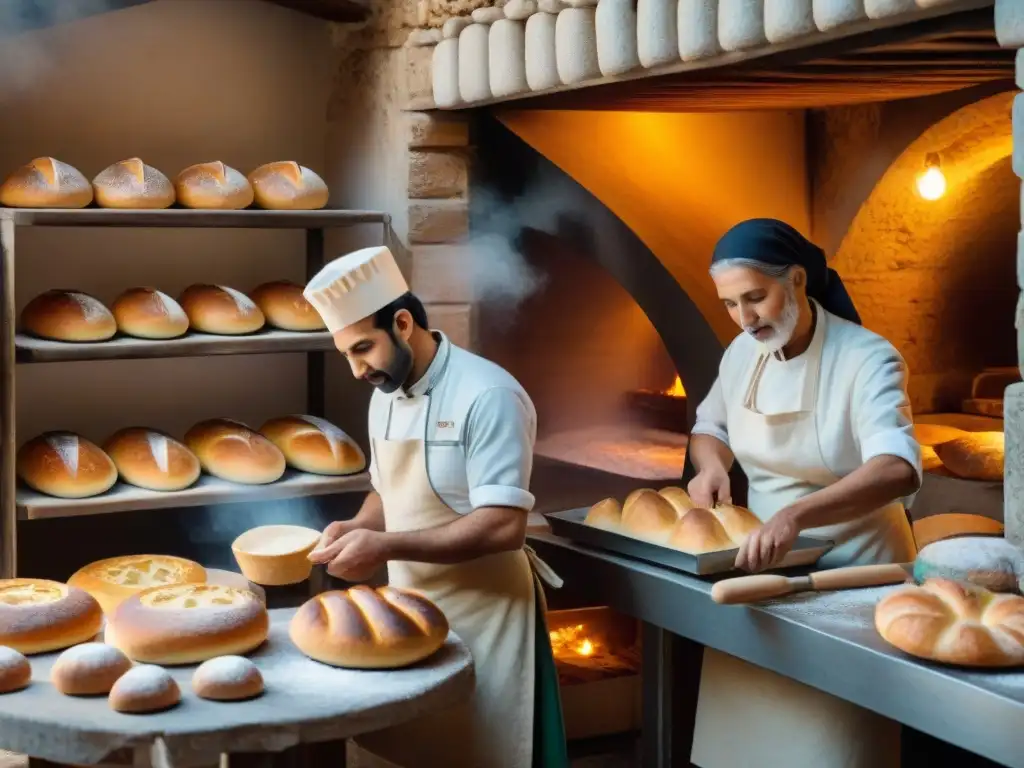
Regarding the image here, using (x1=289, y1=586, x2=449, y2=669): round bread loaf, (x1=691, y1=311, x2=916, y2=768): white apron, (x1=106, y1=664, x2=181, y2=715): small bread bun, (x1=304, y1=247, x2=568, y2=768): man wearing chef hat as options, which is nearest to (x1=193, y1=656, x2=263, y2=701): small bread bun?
(x1=106, y1=664, x2=181, y2=715): small bread bun

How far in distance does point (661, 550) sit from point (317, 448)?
4.48 ft

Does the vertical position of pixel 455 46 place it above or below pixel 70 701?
above

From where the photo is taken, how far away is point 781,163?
482 centimetres

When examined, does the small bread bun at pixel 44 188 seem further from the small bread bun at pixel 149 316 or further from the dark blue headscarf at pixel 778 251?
the dark blue headscarf at pixel 778 251

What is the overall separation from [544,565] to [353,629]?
697mm

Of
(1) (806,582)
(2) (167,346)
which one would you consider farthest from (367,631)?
(2) (167,346)

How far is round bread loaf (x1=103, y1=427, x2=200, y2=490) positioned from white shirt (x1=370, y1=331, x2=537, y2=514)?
0.98 m

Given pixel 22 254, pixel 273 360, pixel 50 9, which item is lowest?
pixel 273 360

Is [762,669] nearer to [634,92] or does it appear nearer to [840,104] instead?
[634,92]

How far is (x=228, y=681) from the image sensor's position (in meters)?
2.10

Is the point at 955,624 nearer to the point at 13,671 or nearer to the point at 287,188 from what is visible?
the point at 13,671

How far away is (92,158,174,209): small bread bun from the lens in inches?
142

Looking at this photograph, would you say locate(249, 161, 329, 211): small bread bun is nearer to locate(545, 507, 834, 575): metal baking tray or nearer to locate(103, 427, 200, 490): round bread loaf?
locate(103, 427, 200, 490): round bread loaf

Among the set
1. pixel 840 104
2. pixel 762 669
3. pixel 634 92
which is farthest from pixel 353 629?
pixel 840 104
